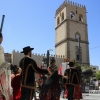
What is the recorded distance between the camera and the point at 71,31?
68.4 m

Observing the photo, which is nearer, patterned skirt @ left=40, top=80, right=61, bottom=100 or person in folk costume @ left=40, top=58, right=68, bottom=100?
person in folk costume @ left=40, top=58, right=68, bottom=100

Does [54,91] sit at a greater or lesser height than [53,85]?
lesser

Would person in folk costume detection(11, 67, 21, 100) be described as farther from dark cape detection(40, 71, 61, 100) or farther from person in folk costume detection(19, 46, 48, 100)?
dark cape detection(40, 71, 61, 100)

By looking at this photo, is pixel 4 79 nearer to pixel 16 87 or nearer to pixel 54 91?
pixel 16 87

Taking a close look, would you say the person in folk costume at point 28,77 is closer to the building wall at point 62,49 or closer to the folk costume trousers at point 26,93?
the folk costume trousers at point 26,93

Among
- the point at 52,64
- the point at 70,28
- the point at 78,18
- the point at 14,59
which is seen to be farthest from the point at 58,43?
the point at 52,64

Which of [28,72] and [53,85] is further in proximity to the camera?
[53,85]

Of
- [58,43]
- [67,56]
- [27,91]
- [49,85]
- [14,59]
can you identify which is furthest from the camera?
[58,43]

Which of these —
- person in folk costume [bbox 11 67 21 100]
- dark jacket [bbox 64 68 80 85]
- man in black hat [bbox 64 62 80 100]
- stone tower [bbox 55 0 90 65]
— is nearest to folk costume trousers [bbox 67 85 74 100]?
man in black hat [bbox 64 62 80 100]

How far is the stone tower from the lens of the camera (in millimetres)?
66812

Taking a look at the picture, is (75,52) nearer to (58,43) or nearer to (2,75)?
(58,43)

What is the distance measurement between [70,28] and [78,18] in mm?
6975

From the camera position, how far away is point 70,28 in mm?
68562

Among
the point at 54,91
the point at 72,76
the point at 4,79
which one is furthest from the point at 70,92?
the point at 4,79
